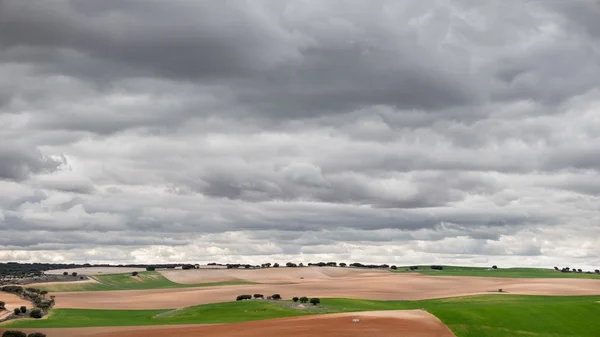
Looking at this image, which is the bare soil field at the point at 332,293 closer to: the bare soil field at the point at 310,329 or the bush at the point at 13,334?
the bare soil field at the point at 310,329

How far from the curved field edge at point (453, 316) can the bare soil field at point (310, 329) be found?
546 cm

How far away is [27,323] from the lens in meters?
98.3

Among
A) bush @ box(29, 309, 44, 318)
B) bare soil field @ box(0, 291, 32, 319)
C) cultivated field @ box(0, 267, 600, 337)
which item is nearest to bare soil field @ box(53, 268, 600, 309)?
cultivated field @ box(0, 267, 600, 337)

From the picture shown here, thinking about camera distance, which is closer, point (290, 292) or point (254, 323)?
point (254, 323)

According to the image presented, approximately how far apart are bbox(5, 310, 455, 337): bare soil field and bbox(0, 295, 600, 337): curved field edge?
17.9 feet

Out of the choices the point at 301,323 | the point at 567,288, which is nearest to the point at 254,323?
the point at 301,323

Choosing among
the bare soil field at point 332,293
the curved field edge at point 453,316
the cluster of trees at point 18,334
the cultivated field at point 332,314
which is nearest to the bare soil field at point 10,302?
the cultivated field at point 332,314

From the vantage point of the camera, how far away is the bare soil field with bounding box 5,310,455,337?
80.9 meters

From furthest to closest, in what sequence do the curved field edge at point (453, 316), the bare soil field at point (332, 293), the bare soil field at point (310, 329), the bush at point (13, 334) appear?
the bare soil field at point (332, 293), the curved field edge at point (453, 316), the bare soil field at point (310, 329), the bush at point (13, 334)

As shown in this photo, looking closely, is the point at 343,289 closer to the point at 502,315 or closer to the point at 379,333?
the point at 502,315

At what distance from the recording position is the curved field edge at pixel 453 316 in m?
93.0

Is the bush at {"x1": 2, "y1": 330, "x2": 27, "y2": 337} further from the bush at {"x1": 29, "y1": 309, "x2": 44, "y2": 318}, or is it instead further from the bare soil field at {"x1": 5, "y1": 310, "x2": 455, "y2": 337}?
the bush at {"x1": 29, "y1": 309, "x2": 44, "y2": 318}

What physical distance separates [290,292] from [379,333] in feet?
287

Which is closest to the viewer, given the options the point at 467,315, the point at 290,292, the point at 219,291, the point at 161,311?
the point at 467,315
